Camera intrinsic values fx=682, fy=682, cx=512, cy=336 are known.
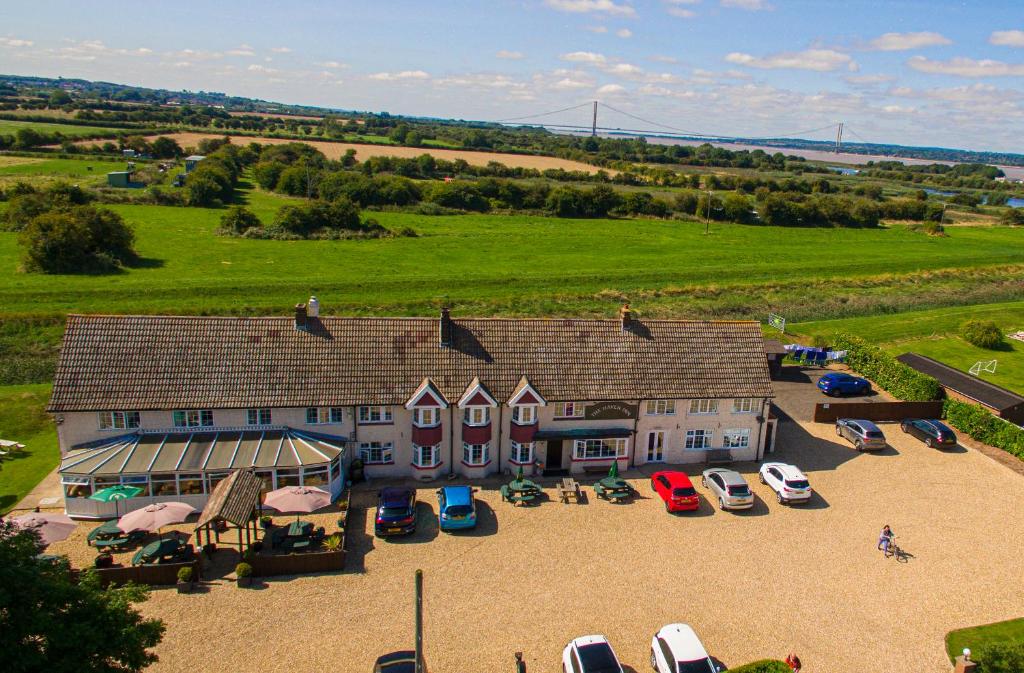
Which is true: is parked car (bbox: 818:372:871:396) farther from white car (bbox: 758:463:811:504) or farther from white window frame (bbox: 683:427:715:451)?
white car (bbox: 758:463:811:504)

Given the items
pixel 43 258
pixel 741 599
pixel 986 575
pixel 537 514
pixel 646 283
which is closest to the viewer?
pixel 741 599

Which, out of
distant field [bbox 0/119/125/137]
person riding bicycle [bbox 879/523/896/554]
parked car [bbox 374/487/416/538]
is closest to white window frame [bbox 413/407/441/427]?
parked car [bbox 374/487/416/538]

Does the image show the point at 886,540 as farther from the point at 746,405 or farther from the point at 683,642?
the point at 683,642

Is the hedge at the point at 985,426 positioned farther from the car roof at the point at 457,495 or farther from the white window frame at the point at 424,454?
the white window frame at the point at 424,454

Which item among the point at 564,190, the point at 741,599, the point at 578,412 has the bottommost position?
the point at 741,599

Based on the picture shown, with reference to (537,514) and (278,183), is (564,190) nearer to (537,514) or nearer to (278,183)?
(278,183)

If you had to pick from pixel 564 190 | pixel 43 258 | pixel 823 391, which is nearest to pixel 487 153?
pixel 564 190

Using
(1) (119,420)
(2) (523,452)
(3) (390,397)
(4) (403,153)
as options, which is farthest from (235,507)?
(4) (403,153)
